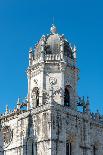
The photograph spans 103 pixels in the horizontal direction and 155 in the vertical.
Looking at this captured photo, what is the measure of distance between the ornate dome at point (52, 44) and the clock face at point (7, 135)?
8475 mm

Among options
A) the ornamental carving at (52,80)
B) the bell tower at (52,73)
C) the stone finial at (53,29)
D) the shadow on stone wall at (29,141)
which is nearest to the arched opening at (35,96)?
the bell tower at (52,73)

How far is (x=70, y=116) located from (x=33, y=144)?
15.4ft

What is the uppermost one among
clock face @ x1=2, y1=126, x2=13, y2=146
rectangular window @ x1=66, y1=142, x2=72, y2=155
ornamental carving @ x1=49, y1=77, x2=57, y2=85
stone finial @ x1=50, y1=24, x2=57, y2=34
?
stone finial @ x1=50, y1=24, x2=57, y2=34

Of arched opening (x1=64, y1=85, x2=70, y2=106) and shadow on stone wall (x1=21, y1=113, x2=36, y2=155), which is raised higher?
arched opening (x1=64, y1=85, x2=70, y2=106)

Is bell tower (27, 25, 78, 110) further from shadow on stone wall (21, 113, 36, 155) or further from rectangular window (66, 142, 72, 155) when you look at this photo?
rectangular window (66, 142, 72, 155)

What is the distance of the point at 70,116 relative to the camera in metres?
49.2

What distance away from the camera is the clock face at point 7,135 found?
50.9 metres

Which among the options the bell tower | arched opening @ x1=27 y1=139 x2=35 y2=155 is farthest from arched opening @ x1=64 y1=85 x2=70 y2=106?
arched opening @ x1=27 y1=139 x2=35 y2=155

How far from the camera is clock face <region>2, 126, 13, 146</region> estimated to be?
167 ft

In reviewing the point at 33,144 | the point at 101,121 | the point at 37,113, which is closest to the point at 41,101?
the point at 37,113

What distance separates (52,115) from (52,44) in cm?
842

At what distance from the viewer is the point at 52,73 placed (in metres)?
50.3

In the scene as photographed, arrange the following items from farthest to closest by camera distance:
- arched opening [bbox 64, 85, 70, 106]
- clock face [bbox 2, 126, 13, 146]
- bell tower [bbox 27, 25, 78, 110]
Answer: clock face [bbox 2, 126, 13, 146] < arched opening [bbox 64, 85, 70, 106] < bell tower [bbox 27, 25, 78, 110]

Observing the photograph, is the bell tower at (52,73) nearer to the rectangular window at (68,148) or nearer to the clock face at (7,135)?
the clock face at (7,135)
